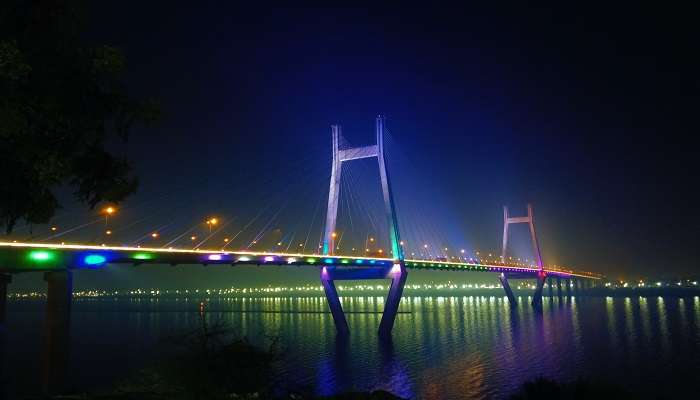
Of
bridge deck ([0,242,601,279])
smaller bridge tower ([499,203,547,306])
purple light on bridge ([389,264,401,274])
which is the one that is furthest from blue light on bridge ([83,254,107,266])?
smaller bridge tower ([499,203,547,306])

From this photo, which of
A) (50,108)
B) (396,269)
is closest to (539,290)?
(396,269)

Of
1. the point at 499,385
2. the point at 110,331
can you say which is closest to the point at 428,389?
the point at 499,385

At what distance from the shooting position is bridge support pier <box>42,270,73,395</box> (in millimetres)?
18703

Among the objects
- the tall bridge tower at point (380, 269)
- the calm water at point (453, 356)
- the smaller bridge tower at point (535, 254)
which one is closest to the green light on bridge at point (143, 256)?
the calm water at point (453, 356)

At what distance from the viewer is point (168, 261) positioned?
31.1 m

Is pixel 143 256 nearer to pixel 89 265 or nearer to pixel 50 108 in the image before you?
pixel 89 265

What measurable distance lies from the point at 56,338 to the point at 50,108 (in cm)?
1608

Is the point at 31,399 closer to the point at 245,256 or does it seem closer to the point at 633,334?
the point at 245,256

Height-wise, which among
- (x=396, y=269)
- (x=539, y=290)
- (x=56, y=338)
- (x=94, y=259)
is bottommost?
(x=539, y=290)

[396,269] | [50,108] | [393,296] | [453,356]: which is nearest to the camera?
[50,108]

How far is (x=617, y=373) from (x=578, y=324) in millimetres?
29407

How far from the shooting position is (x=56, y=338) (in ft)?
63.9

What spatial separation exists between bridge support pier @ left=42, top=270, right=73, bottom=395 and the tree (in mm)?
13837

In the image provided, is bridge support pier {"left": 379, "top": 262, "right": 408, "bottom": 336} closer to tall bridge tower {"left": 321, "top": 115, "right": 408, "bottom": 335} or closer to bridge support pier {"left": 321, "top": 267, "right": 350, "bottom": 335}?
tall bridge tower {"left": 321, "top": 115, "right": 408, "bottom": 335}
